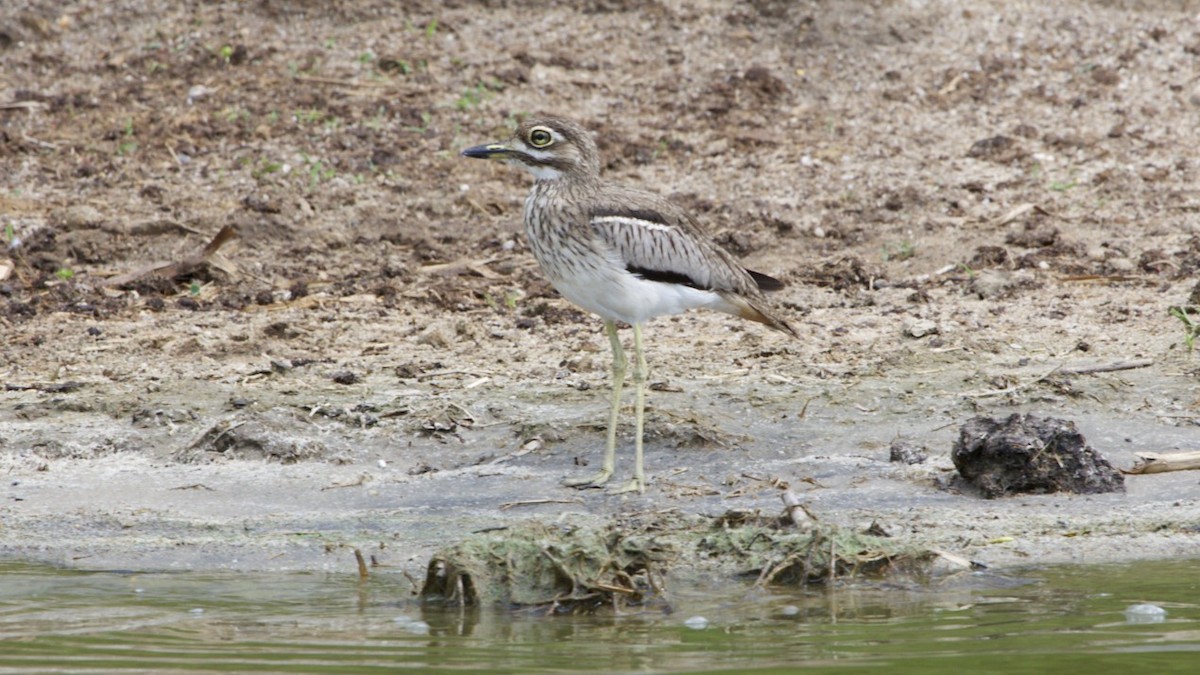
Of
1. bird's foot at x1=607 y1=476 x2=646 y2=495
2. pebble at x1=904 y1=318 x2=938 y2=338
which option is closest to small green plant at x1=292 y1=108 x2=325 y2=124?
pebble at x1=904 y1=318 x2=938 y2=338

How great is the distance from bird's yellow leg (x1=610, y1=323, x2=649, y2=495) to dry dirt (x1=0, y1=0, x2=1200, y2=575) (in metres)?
0.08

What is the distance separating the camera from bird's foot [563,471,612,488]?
21.2 feet

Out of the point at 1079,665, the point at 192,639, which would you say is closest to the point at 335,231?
the point at 192,639

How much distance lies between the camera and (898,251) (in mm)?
8828

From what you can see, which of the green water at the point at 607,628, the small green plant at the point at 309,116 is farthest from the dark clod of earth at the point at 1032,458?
the small green plant at the point at 309,116

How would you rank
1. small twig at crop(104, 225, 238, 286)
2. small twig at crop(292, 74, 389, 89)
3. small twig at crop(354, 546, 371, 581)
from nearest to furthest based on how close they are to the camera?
small twig at crop(354, 546, 371, 581) < small twig at crop(104, 225, 238, 286) < small twig at crop(292, 74, 389, 89)

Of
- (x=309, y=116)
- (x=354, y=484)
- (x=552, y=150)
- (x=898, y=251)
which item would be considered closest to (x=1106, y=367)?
(x=898, y=251)

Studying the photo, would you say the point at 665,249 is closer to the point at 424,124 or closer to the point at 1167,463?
the point at 1167,463

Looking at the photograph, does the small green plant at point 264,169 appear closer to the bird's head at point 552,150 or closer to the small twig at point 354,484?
the bird's head at point 552,150

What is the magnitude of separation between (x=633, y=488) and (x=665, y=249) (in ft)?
3.22

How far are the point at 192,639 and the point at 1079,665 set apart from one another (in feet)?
7.46

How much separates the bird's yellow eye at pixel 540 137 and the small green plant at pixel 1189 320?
272cm

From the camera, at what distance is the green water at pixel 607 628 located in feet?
13.8

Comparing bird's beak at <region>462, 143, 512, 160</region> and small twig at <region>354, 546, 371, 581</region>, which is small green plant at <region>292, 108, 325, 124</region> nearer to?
bird's beak at <region>462, 143, 512, 160</region>
